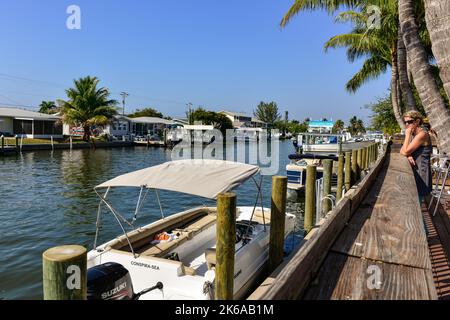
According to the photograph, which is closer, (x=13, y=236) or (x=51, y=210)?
(x=13, y=236)

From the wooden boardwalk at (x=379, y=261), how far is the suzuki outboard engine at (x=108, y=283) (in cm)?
304

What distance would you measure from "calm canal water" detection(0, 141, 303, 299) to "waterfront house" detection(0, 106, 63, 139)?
72.5ft

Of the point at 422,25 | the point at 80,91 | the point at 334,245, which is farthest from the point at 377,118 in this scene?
the point at 80,91

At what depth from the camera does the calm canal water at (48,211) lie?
8719 millimetres

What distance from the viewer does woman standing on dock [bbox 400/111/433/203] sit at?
569 cm

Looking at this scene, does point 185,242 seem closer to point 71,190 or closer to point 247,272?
point 247,272

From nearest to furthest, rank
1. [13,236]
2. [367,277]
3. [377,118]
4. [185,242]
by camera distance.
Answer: [367,277]
[185,242]
[13,236]
[377,118]

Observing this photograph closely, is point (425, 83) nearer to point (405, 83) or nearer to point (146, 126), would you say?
point (405, 83)

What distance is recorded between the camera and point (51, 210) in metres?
14.3

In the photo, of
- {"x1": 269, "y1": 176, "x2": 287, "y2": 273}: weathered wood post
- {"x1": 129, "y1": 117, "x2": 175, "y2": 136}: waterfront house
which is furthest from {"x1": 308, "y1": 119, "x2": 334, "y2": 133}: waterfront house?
{"x1": 269, "y1": 176, "x2": 287, "y2": 273}: weathered wood post

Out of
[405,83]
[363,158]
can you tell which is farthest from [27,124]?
[405,83]

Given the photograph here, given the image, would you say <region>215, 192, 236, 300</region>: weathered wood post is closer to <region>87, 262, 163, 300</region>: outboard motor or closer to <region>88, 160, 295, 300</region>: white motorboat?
<region>88, 160, 295, 300</region>: white motorboat

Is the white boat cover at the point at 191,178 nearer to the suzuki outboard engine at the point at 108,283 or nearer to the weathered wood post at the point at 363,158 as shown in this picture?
the suzuki outboard engine at the point at 108,283

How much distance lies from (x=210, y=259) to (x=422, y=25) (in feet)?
44.3
